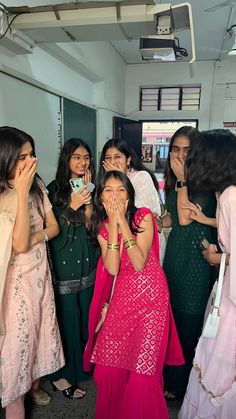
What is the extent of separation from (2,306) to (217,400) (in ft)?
3.05

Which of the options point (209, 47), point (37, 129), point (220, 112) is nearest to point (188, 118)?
point (220, 112)

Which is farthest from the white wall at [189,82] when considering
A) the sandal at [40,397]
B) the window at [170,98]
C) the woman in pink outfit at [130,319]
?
the sandal at [40,397]

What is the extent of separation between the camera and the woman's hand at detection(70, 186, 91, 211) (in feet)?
4.83

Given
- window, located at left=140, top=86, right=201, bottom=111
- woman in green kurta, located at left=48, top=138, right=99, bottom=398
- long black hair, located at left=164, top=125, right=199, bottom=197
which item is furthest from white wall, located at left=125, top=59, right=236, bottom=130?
woman in green kurta, located at left=48, top=138, right=99, bottom=398

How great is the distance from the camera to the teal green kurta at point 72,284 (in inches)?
60.9

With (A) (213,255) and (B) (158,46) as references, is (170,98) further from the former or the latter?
(A) (213,255)

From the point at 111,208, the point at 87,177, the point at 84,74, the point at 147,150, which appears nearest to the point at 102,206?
the point at 111,208

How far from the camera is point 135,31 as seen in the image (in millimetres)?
1741

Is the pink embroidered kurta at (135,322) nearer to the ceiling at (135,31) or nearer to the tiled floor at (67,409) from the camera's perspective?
the tiled floor at (67,409)

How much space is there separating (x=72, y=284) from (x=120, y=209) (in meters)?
0.63

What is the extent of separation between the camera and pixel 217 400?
113cm

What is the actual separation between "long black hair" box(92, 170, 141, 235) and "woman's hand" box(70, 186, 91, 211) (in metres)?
0.16

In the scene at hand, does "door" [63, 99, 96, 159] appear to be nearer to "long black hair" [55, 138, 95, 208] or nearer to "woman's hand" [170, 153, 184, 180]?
"long black hair" [55, 138, 95, 208]

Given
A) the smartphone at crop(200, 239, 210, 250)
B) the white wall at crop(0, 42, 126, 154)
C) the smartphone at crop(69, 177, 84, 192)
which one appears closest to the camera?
the smartphone at crop(200, 239, 210, 250)
